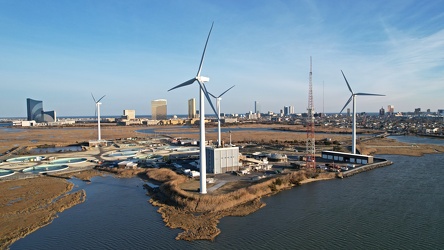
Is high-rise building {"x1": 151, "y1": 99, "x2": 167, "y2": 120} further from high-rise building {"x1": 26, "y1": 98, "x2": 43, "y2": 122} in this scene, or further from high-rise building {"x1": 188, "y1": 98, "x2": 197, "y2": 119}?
high-rise building {"x1": 26, "y1": 98, "x2": 43, "y2": 122}

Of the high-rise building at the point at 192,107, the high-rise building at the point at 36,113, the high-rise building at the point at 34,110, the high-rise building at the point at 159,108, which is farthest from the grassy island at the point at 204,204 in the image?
the high-rise building at the point at 192,107

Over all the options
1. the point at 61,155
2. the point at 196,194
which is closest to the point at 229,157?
the point at 196,194

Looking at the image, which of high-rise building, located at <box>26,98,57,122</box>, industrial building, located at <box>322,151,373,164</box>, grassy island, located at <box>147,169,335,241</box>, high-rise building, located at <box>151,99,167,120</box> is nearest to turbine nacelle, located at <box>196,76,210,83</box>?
grassy island, located at <box>147,169,335,241</box>

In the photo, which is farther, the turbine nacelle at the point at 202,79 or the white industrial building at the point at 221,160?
the white industrial building at the point at 221,160

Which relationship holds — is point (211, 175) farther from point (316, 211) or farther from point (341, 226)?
point (341, 226)

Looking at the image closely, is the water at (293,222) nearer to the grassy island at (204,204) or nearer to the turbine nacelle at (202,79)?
the grassy island at (204,204)

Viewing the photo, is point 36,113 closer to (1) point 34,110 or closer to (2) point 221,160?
(1) point 34,110
